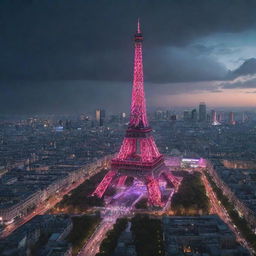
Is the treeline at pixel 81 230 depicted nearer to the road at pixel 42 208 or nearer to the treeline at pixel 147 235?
the treeline at pixel 147 235

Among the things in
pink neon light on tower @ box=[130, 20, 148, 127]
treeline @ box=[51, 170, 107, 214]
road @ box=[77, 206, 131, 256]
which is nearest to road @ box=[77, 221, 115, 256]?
road @ box=[77, 206, 131, 256]

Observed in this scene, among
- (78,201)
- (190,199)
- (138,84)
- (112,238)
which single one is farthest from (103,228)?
(138,84)

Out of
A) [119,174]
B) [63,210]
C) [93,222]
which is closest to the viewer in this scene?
[93,222]

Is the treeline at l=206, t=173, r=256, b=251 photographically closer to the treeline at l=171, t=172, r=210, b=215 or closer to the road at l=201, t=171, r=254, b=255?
the road at l=201, t=171, r=254, b=255

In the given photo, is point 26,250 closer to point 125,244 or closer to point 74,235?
point 74,235

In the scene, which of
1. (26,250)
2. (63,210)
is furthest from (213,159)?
(26,250)

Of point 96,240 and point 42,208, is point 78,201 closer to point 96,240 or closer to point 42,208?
point 42,208
